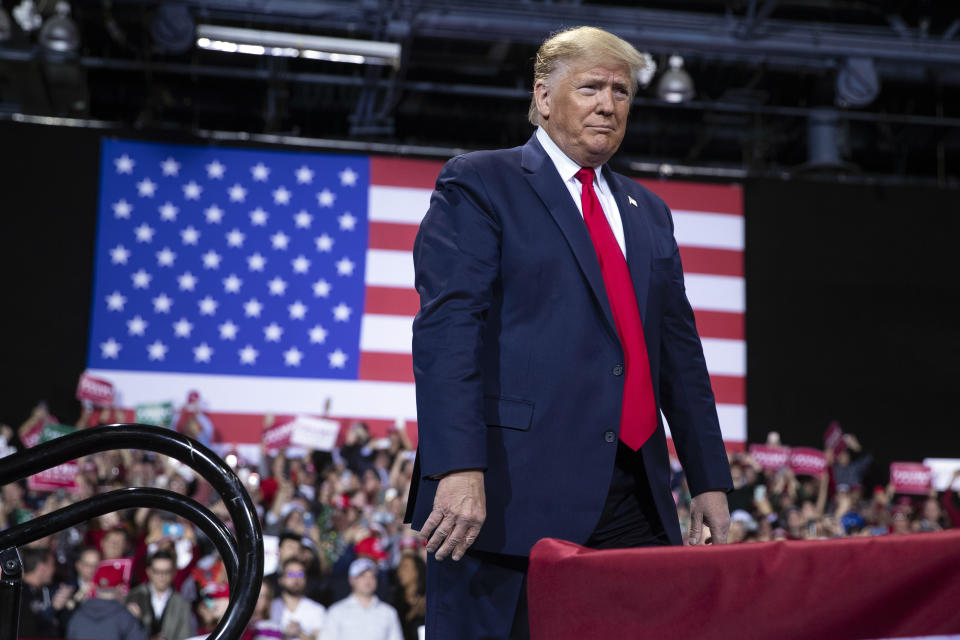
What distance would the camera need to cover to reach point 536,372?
1.40 meters

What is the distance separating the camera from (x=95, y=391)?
8.42 meters

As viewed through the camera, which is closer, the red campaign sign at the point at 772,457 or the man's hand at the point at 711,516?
the man's hand at the point at 711,516

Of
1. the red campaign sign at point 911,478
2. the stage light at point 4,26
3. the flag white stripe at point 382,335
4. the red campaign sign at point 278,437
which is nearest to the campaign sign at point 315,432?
the red campaign sign at point 278,437

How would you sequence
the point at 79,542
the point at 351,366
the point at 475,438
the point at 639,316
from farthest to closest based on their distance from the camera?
the point at 351,366 < the point at 79,542 < the point at 639,316 < the point at 475,438

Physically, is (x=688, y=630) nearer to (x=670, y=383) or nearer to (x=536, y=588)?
(x=536, y=588)

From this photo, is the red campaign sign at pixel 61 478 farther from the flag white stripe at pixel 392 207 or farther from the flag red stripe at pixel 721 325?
the flag red stripe at pixel 721 325

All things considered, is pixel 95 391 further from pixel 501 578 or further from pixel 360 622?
pixel 501 578

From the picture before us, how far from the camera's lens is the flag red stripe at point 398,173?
9.30 meters

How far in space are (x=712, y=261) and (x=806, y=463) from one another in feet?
6.68

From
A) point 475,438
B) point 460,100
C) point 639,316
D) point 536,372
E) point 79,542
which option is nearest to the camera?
point 475,438

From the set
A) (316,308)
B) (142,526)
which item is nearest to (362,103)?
(316,308)

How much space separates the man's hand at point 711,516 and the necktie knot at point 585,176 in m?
0.51

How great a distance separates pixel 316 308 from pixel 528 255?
775 cm

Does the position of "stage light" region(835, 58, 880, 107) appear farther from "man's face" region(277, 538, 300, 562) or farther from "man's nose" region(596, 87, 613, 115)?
"man's nose" region(596, 87, 613, 115)
